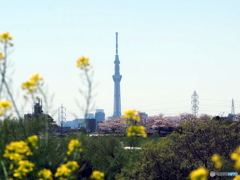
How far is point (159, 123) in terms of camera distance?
299 ft

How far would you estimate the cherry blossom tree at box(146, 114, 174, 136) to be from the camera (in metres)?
90.4

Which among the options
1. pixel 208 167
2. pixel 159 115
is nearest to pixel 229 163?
pixel 208 167

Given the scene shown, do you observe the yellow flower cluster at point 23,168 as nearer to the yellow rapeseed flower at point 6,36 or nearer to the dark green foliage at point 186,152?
the yellow rapeseed flower at point 6,36

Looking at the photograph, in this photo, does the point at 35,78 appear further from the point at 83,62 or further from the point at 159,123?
the point at 159,123

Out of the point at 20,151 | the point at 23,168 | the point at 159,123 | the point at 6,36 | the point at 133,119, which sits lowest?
the point at 23,168

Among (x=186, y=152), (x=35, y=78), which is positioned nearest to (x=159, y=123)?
(x=186, y=152)

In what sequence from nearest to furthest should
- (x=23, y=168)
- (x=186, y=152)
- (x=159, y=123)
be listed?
(x=23, y=168), (x=186, y=152), (x=159, y=123)

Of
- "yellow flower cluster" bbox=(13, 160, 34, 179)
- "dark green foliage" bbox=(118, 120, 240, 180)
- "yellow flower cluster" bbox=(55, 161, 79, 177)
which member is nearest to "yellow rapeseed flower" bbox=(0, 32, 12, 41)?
"yellow flower cluster" bbox=(13, 160, 34, 179)

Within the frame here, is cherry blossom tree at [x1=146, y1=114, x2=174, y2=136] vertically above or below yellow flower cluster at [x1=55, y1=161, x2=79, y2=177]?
above

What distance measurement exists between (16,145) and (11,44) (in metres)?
1.35

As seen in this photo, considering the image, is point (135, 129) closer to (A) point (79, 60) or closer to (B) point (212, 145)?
(A) point (79, 60)

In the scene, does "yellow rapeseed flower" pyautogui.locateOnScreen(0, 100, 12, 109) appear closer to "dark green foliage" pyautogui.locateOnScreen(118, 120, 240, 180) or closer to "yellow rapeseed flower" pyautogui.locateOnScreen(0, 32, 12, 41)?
"yellow rapeseed flower" pyautogui.locateOnScreen(0, 32, 12, 41)

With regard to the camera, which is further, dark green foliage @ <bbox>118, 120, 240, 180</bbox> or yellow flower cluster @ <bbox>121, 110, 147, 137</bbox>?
dark green foliage @ <bbox>118, 120, 240, 180</bbox>

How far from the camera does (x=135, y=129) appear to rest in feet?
17.0
